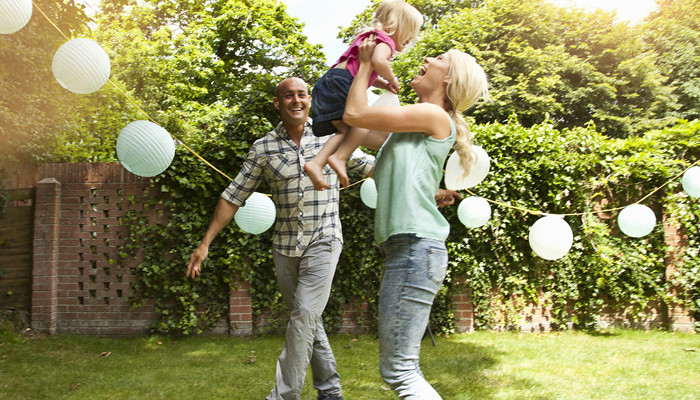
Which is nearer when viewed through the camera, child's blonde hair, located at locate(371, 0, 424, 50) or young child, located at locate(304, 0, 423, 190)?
young child, located at locate(304, 0, 423, 190)

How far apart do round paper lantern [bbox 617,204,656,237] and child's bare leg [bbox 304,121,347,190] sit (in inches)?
142

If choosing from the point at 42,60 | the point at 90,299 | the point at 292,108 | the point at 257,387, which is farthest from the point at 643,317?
the point at 42,60

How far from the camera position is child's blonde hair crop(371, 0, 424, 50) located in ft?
6.31

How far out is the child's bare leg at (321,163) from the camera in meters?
1.68

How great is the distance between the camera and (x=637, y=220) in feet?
14.3

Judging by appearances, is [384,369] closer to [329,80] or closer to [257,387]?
[329,80]

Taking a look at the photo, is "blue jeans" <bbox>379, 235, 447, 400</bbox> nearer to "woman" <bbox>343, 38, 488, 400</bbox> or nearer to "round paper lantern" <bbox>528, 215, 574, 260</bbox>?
"woman" <bbox>343, 38, 488, 400</bbox>

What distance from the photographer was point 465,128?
1769 mm

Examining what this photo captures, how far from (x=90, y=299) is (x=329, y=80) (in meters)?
4.15

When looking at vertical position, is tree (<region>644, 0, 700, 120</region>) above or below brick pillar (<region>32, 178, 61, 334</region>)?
above

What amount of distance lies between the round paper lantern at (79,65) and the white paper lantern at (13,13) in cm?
21

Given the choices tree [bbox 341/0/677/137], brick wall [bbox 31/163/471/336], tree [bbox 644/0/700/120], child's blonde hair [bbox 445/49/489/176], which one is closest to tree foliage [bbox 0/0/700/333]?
brick wall [bbox 31/163/471/336]

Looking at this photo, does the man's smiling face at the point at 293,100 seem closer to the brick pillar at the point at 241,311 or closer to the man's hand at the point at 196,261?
the man's hand at the point at 196,261

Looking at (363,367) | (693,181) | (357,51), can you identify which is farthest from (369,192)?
(693,181)
